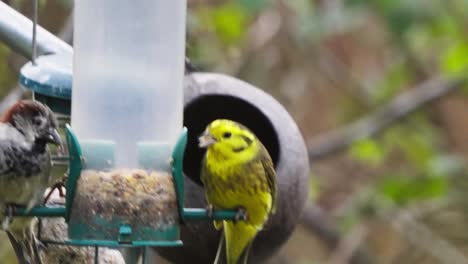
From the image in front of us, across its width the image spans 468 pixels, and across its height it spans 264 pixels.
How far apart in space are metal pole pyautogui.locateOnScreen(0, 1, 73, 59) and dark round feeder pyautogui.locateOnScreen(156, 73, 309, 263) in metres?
0.70

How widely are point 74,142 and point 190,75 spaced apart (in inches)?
46.5

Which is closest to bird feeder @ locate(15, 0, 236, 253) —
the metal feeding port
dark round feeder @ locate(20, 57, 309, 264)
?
the metal feeding port

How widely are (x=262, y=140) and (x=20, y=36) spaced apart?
127 cm

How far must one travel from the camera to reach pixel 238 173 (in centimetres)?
418

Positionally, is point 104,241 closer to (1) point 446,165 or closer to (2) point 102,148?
(2) point 102,148

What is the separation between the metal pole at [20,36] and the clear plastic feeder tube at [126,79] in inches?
14.3

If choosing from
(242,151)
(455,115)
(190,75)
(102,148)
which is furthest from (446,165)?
(102,148)

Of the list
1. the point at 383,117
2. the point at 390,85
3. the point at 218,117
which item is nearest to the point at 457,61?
the point at 383,117

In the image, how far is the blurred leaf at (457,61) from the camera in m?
7.88

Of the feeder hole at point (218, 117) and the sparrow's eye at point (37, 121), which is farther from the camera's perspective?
the feeder hole at point (218, 117)

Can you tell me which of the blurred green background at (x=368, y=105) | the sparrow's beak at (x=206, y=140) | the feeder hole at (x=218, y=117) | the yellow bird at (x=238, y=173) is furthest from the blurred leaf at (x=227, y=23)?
the sparrow's beak at (x=206, y=140)

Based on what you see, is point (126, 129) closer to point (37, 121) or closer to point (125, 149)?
point (125, 149)

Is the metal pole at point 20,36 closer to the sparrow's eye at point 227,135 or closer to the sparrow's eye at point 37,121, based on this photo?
the sparrow's eye at point 37,121

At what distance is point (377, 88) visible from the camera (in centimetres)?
884
